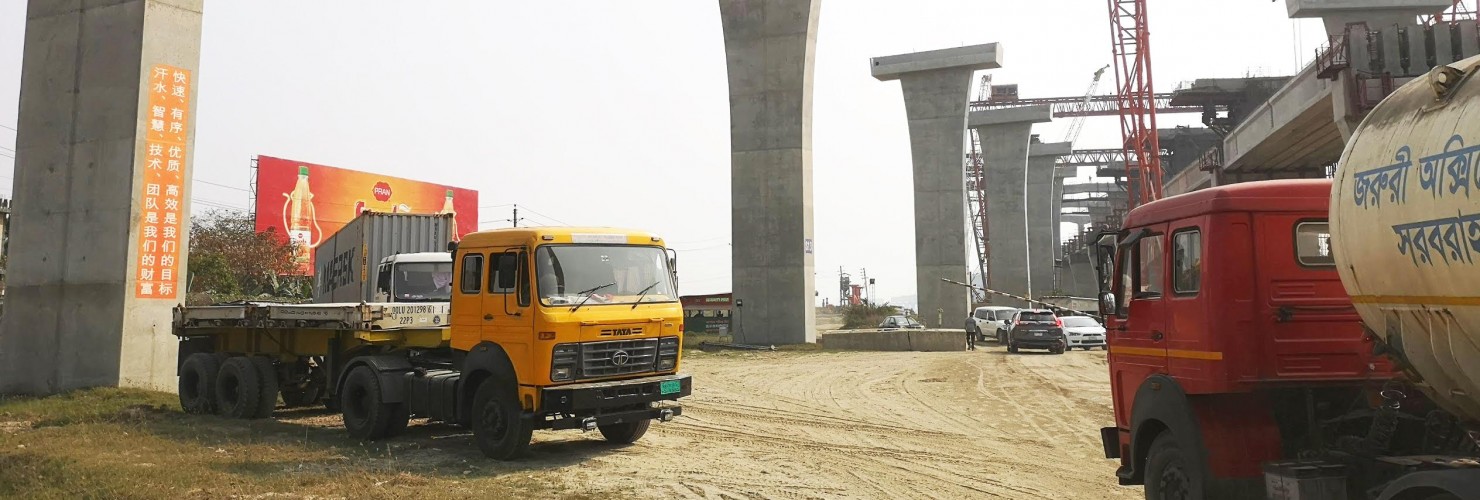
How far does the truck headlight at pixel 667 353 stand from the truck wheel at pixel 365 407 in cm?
350

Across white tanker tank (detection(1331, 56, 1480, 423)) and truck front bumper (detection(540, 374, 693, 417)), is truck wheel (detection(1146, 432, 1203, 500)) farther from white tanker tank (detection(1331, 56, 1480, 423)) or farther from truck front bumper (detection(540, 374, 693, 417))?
truck front bumper (detection(540, 374, 693, 417))

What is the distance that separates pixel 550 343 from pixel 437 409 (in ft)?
7.55

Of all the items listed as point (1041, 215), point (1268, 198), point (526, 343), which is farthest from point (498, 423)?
point (1041, 215)

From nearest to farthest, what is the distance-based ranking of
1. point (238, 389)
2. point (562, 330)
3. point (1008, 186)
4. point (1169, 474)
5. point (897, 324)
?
point (1169, 474) < point (562, 330) < point (238, 389) < point (897, 324) < point (1008, 186)

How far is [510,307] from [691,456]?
2.63 m

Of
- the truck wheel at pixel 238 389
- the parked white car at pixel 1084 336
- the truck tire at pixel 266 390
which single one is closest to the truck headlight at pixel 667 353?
the truck tire at pixel 266 390

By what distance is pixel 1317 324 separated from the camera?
5781 millimetres

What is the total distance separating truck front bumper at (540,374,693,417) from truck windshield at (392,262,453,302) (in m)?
5.16

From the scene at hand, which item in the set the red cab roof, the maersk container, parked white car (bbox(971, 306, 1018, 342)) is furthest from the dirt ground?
parked white car (bbox(971, 306, 1018, 342))

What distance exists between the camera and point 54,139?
55.1 feet

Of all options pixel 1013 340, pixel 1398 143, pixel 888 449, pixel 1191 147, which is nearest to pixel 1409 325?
pixel 1398 143

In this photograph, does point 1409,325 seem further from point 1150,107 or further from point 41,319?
point 1150,107

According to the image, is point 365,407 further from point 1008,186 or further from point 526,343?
point 1008,186

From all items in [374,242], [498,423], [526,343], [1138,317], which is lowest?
[498,423]
